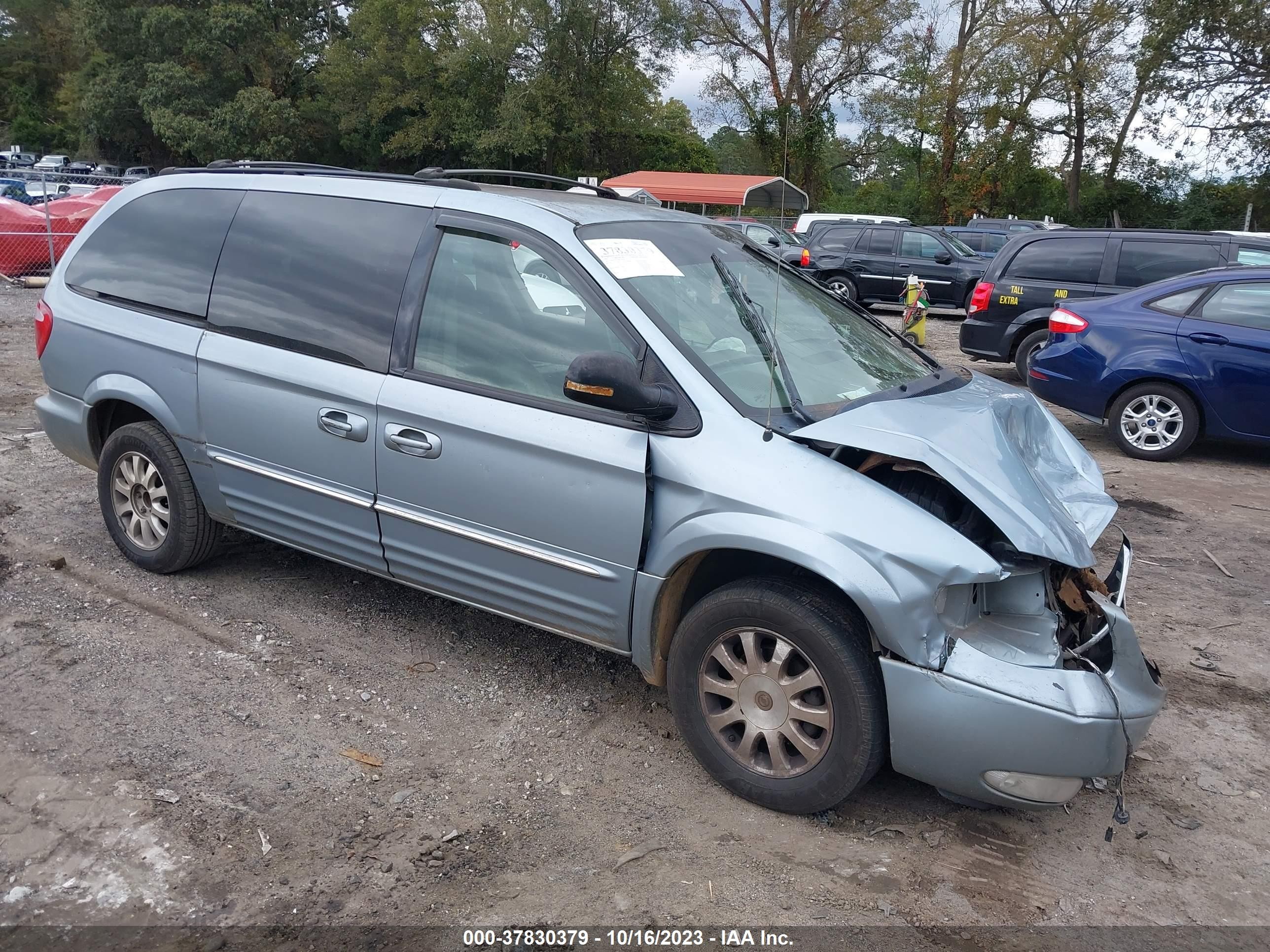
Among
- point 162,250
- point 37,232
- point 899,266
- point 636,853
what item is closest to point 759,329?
point 636,853

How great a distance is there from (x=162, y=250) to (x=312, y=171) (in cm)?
84

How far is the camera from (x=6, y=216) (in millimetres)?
16031

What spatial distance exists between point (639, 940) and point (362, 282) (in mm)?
2644

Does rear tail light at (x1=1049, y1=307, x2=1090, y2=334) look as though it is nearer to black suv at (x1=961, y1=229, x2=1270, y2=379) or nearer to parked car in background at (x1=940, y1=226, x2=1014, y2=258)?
black suv at (x1=961, y1=229, x2=1270, y2=379)

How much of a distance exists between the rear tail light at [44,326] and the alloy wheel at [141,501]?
760 mm

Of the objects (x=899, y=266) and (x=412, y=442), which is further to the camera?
(x=899, y=266)

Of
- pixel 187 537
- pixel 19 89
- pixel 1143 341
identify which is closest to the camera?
pixel 187 537

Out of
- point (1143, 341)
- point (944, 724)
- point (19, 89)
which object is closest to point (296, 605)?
point (944, 724)

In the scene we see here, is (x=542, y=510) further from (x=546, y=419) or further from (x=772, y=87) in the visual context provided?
(x=772, y=87)

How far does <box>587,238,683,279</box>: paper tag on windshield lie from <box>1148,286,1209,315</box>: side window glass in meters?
6.00

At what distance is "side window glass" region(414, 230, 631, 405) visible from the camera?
3.53 m

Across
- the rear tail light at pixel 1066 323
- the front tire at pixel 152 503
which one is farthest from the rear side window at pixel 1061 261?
the front tire at pixel 152 503

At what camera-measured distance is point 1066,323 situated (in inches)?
332

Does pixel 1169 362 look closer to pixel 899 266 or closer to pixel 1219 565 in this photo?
pixel 1219 565
